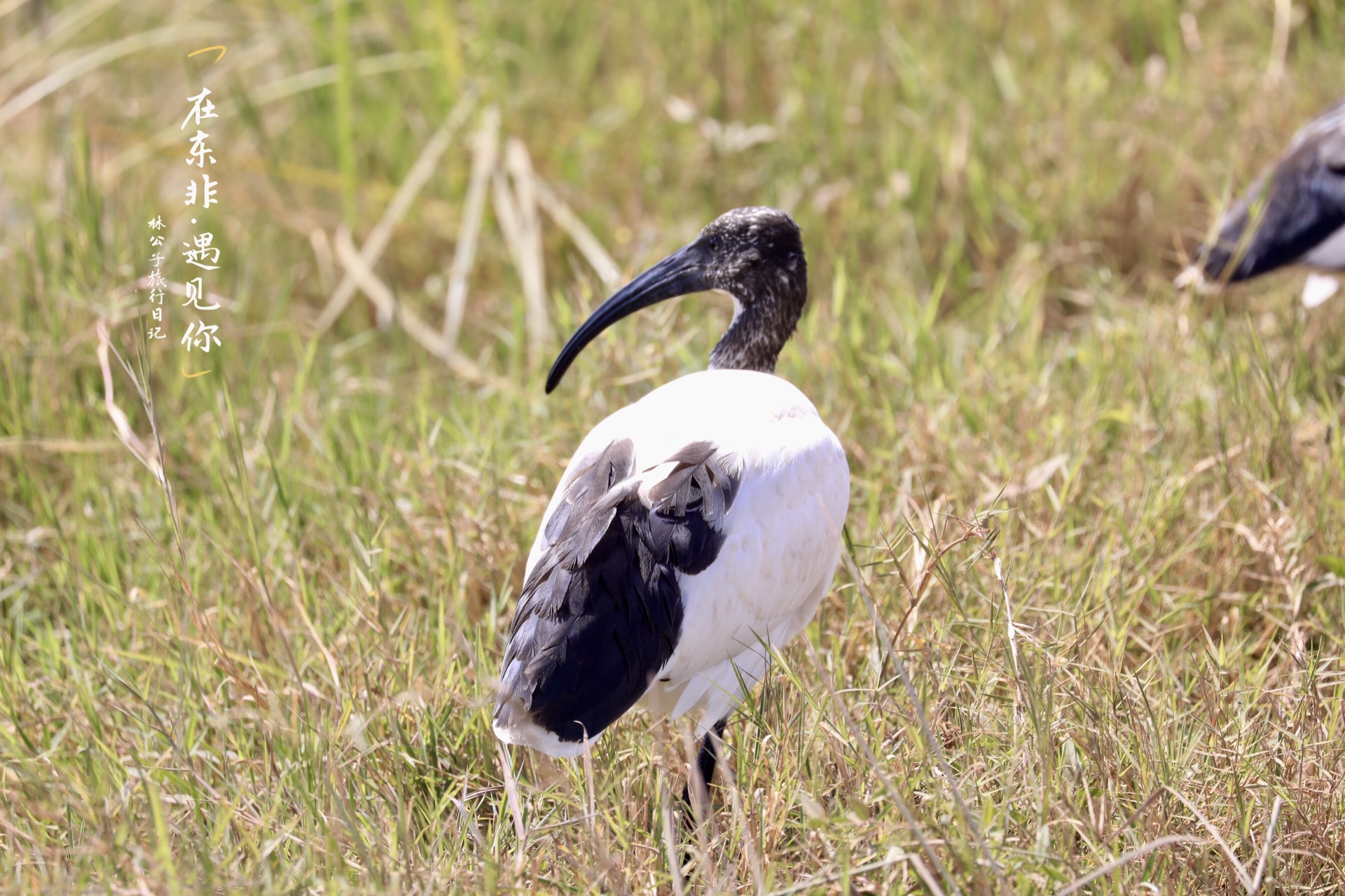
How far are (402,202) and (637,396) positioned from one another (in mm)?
2088

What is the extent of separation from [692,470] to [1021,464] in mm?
1141

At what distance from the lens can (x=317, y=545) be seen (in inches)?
125

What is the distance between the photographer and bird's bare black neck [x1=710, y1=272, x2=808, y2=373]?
2.97m

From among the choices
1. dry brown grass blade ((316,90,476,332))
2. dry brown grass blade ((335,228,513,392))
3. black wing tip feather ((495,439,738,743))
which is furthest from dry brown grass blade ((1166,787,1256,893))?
dry brown grass blade ((316,90,476,332))

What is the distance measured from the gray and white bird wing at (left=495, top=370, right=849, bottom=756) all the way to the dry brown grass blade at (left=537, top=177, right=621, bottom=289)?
2133 mm

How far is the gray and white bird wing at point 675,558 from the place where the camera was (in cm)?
215

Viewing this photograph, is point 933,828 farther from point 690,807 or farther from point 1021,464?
point 1021,464

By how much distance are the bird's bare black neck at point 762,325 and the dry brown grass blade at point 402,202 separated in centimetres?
233

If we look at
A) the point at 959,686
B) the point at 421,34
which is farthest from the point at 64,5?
the point at 959,686

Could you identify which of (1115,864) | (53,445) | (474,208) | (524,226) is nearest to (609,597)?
(1115,864)

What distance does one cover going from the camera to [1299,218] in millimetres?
3898

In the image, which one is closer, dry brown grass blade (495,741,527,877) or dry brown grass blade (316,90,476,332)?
dry brown grass blade (495,741,527,877)

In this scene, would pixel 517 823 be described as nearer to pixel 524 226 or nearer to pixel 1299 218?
pixel 1299 218

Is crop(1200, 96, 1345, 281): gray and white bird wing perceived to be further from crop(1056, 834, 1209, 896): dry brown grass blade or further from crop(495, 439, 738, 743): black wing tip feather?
crop(1056, 834, 1209, 896): dry brown grass blade
